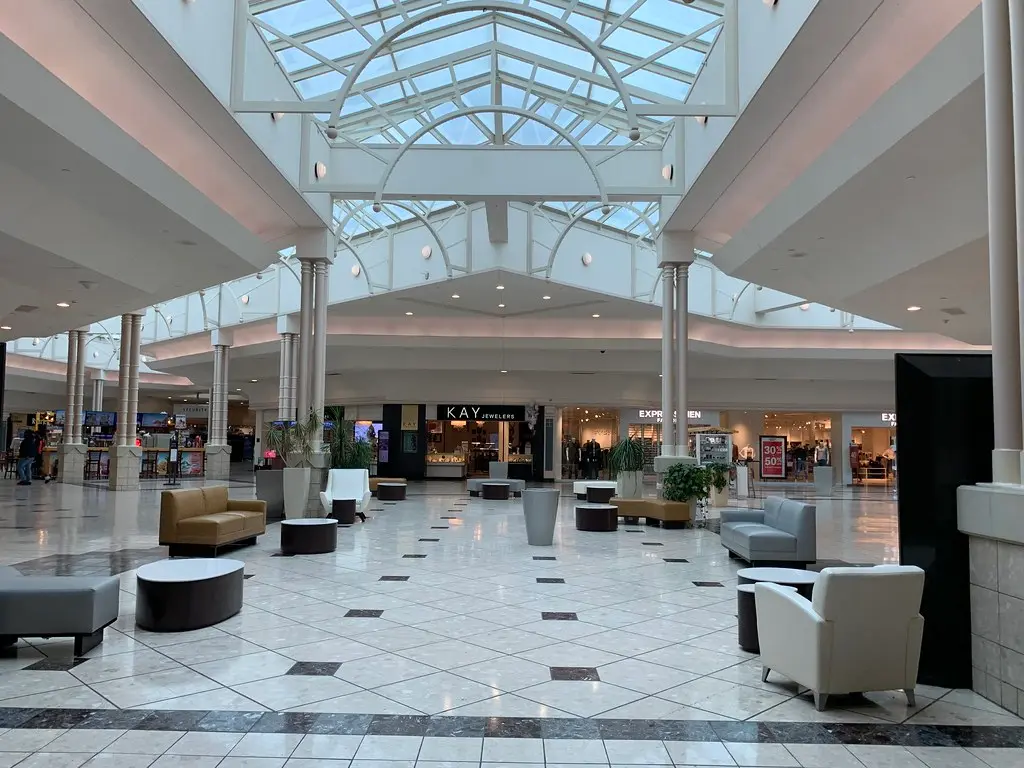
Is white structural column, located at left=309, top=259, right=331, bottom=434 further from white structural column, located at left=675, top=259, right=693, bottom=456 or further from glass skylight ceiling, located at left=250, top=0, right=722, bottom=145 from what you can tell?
white structural column, located at left=675, top=259, right=693, bottom=456

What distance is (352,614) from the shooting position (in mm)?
6543

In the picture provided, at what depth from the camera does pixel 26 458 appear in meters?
22.3

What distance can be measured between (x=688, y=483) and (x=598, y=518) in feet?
6.00

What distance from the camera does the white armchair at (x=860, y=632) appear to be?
424cm

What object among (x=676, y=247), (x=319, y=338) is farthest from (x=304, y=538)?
(x=676, y=247)

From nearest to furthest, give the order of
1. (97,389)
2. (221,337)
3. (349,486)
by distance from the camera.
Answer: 1. (349,486)
2. (221,337)
3. (97,389)

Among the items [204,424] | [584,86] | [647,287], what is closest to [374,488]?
[647,287]

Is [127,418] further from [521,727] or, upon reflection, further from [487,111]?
[521,727]

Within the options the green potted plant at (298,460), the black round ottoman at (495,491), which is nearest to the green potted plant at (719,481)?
the black round ottoman at (495,491)

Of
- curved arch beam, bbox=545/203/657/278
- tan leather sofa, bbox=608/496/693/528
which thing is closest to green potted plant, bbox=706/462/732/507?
tan leather sofa, bbox=608/496/693/528

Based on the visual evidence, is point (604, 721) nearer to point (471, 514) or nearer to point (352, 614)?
point (352, 614)

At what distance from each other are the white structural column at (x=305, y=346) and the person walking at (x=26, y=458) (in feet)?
41.5

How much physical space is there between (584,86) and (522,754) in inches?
480

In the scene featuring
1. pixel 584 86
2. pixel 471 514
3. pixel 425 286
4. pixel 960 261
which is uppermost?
pixel 584 86
